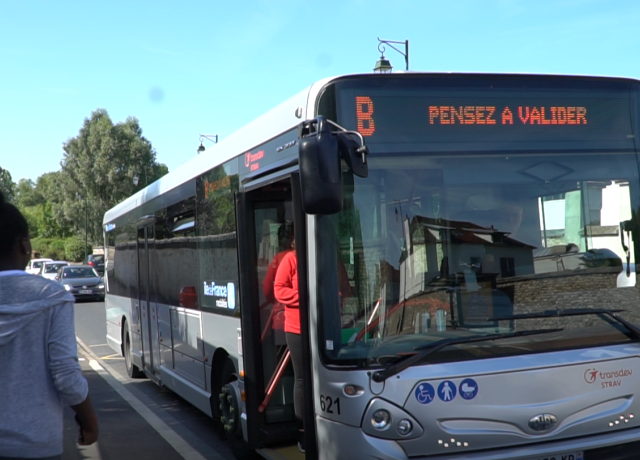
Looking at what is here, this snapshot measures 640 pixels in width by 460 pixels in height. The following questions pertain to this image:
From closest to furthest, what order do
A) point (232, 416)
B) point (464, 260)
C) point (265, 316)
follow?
point (464, 260), point (265, 316), point (232, 416)

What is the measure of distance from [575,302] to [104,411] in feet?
22.3

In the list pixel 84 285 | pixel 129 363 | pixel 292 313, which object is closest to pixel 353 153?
pixel 292 313

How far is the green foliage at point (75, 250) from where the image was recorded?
77.4 metres

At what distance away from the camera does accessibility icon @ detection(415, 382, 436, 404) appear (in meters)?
4.41

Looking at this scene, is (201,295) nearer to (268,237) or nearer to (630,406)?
(268,237)

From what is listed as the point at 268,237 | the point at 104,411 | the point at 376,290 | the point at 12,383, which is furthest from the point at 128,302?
the point at 12,383

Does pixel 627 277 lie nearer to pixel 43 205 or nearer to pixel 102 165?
pixel 102 165

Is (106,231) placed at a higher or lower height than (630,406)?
higher

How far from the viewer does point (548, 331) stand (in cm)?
464

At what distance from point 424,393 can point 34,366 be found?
2226 mm

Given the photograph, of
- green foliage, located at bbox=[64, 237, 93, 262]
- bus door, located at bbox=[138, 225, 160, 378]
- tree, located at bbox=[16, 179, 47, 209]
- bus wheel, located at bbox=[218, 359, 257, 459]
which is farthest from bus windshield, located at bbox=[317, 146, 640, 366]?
tree, located at bbox=[16, 179, 47, 209]

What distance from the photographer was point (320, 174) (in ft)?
13.9

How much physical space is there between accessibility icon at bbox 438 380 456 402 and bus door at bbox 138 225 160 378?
6.05m

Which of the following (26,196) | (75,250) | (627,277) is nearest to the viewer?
(627,277)
